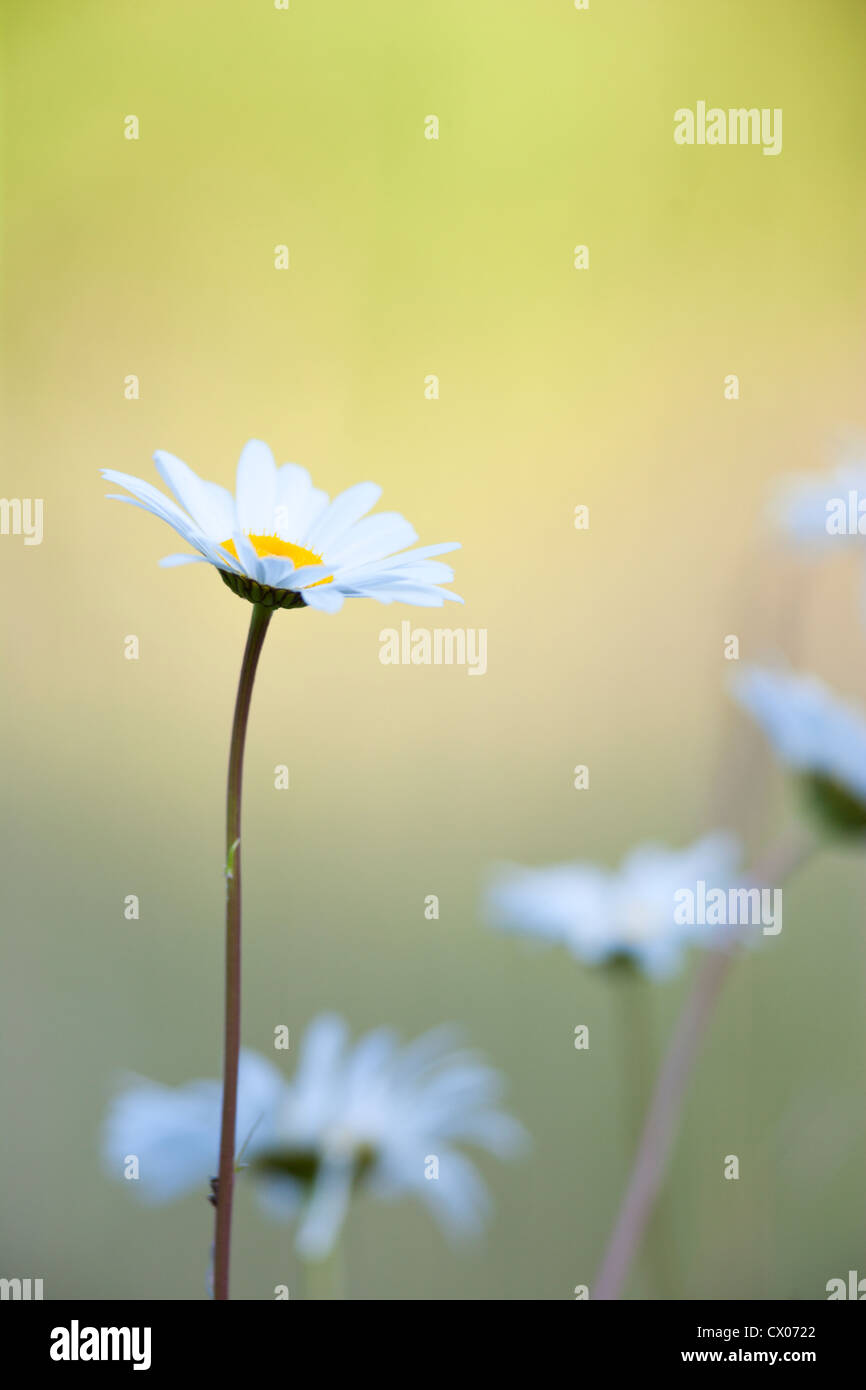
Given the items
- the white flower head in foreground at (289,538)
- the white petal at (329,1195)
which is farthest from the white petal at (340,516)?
the white petal at (329,1195)

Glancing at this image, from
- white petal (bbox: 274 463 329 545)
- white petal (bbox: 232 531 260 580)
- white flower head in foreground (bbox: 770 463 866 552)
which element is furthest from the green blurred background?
white petal (bbox: 232 531 260 580)

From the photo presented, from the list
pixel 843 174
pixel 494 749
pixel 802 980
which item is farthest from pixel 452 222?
pixel 802 980

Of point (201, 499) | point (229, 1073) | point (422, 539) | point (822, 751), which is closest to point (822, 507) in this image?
point (422, 539)

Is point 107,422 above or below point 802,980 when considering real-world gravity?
above

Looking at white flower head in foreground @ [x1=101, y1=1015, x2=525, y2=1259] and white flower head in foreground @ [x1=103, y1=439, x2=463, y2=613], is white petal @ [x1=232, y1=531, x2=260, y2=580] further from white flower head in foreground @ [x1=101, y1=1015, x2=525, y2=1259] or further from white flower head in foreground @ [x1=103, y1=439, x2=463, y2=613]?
white flower head in foreground @ [x1=101, y1=1015, x2=525, y2=1259]

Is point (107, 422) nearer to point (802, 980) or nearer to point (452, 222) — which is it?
point (452, 222)

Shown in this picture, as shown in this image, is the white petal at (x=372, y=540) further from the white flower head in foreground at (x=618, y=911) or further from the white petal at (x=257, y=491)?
the white flower head in foreground at (x=618, y=911)
